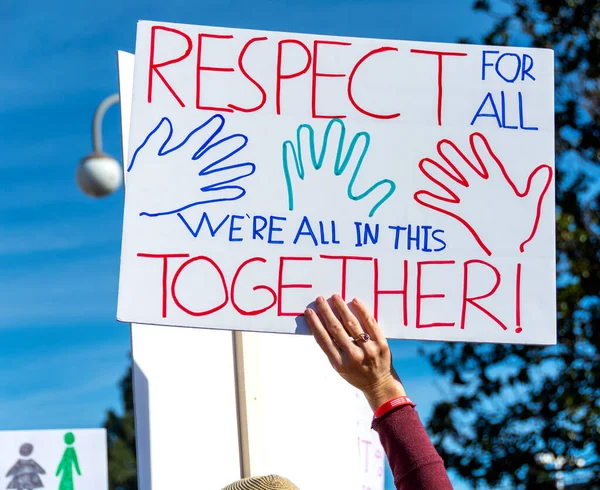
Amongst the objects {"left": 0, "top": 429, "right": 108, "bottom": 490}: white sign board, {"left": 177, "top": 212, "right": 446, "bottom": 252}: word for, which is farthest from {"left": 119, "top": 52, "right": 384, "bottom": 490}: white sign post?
{"left": 0, "top": 429, "right": 108, "bottom": 490}: white sign board

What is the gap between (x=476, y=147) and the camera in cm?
227

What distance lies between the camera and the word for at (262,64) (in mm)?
2232

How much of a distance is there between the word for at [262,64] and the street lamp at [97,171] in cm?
676

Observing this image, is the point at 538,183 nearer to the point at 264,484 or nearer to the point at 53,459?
the point at 264,484

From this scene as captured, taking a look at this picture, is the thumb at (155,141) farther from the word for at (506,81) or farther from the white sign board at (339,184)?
the word for at (506,81)

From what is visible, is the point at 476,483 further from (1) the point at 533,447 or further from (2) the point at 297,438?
(2) the point at 297,438

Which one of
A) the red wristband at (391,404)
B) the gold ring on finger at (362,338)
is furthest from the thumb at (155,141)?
the red wristband at (391,404)

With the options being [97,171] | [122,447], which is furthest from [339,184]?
[122,447]

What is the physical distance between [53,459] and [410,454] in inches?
130

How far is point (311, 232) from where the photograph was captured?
217 centimetres

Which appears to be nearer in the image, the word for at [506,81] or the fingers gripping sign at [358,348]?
the fingers gripping sign at [358,348]

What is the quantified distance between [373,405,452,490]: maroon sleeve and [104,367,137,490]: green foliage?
41813 mm

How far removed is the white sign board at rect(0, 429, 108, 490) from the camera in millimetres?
4559

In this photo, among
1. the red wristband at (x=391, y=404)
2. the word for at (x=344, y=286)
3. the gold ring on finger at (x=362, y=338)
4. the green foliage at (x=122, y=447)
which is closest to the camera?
the red wristband at (x=391, y=404)
